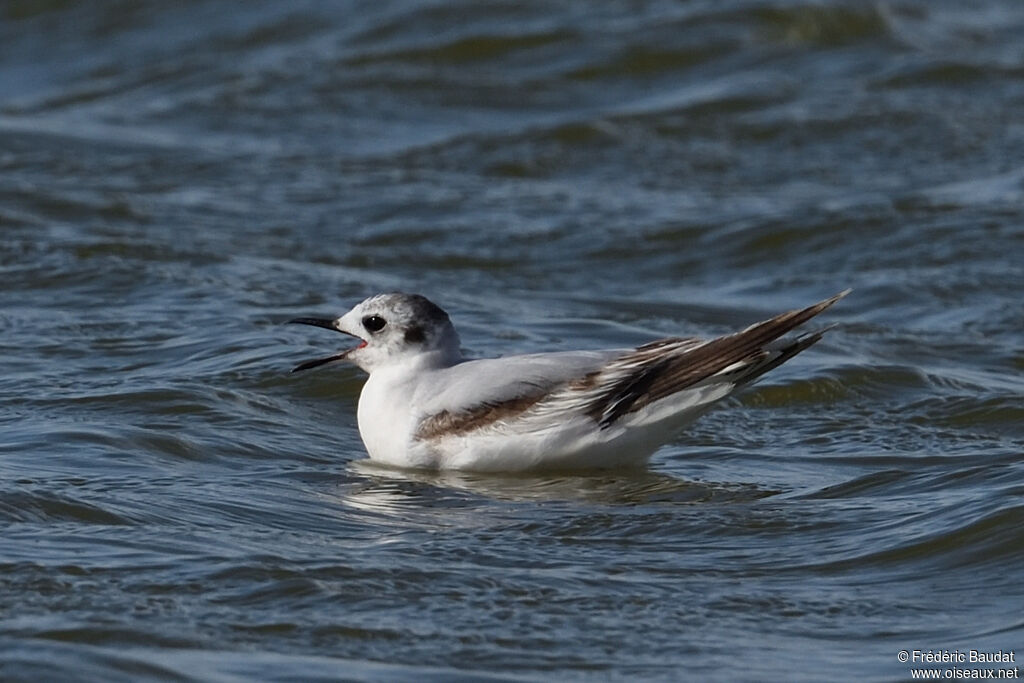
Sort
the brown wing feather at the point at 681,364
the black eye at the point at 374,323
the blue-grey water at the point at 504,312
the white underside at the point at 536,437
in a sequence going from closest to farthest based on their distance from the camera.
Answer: the blue-grey water at the point at 504,312
the brown wing feather at the point at 681,364
the white underside at the point at 536,437
the black eye at the point at 374,323

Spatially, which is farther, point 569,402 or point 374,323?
point 374,323

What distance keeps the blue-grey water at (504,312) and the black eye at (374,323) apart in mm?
520

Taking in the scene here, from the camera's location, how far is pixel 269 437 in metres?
7.30

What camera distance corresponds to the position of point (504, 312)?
31.6 ft

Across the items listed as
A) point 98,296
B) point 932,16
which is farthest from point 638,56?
point 98,296

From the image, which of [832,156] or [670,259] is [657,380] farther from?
[832,156]

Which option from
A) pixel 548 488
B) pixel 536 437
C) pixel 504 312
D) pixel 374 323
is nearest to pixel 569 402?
pixel 536 437

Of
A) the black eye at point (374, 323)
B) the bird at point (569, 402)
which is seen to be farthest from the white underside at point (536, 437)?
the black eye at point (374, 323)

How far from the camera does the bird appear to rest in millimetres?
6441

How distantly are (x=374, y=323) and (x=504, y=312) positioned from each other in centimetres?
259

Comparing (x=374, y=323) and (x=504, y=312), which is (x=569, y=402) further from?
(x=504, y=312)

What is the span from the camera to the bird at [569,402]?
21.1 feet

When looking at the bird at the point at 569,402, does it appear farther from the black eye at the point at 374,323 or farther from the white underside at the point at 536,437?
the black eye at the point at 374,323

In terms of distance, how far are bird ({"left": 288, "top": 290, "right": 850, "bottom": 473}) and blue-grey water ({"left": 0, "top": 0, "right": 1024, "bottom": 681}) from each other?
0.13 metres
